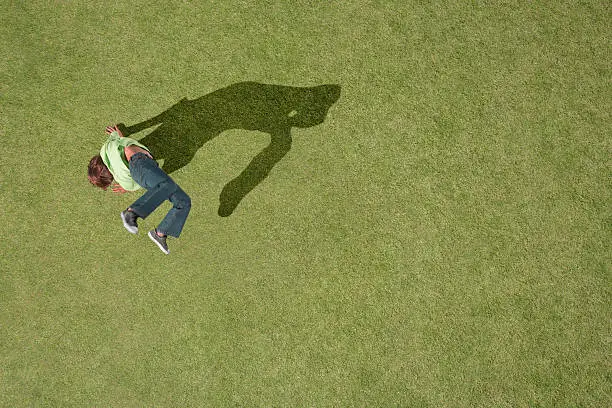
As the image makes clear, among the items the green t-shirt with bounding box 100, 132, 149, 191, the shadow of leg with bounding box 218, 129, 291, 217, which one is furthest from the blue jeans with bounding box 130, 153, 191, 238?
the shadow of leg with bounding box 218, 129, 291, 217

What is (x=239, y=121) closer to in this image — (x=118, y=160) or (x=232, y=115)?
(x=232, y=115)

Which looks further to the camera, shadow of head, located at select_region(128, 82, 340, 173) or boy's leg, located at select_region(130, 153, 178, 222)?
shadow of head, located at select_region(128, 82, 340, 173)

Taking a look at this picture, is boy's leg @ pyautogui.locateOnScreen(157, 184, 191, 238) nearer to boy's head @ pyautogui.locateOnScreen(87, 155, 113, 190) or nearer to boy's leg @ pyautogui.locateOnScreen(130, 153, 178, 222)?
boy's leg @ pyautogui.locateOnScreen(130, 153, 178, 222)

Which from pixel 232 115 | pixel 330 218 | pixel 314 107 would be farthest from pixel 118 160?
pixel 330 218

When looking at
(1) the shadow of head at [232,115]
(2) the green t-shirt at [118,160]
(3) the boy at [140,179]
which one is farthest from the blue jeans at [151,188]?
(1) the shadow of head at [232,115]

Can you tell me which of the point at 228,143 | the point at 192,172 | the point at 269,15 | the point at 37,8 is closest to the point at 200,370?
the point at 192,172

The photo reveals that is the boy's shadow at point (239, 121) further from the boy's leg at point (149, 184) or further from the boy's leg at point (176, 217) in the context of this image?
the boy's leg at point (149, 184)

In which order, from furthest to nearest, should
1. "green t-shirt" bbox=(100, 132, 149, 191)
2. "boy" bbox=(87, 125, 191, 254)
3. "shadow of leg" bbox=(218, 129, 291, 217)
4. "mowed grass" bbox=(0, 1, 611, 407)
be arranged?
"shadow of leg" bbox=(218, 129, 291, 217) < "mowed grass" bbox=(0, 1, 611, 407) < "green t-shirt" bbox=(100, 132, 149, 191) < "boy" bbox=(87, 125, 191, 254)
